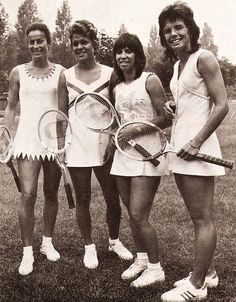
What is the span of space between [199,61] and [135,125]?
2.47 feet

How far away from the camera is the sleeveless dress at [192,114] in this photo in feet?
11.6

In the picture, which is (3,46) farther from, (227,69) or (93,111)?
(93,111)

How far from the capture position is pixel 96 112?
4309 mm

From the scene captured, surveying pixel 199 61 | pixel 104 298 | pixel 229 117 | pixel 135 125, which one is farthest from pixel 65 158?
pixel 229 117

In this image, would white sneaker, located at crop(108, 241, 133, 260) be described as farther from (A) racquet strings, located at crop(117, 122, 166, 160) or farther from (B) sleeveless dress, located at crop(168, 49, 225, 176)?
(B) sleeveless dress, located at crop(168, 49, 225, 176)

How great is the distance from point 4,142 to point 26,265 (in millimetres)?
1184

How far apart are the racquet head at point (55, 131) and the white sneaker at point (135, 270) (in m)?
1.18

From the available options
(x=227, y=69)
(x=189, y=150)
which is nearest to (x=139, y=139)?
(x=189, y=150)

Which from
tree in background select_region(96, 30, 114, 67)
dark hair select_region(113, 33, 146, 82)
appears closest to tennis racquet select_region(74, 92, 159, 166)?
dark hair select_region(113, 33, 146, 82)

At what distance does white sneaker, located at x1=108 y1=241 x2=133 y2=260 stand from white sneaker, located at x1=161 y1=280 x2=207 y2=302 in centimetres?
110

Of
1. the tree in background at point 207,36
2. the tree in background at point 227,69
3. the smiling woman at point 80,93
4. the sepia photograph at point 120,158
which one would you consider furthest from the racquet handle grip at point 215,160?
the tree in background at point 207,36

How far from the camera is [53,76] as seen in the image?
4.61m

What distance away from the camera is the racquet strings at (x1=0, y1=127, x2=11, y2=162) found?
463 cm

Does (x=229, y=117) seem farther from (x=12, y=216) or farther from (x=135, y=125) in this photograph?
(x=135, y=125)
